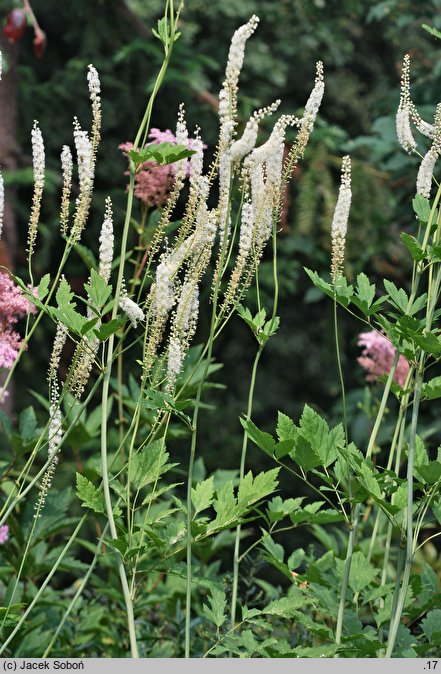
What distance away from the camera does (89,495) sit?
1.66 meters

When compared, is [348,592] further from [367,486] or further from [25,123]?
[25,123]

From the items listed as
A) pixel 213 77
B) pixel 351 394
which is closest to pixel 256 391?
pixel 351 394

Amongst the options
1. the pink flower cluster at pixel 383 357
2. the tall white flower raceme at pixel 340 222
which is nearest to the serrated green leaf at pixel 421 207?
the tall white flower raceme at pixel 340 222

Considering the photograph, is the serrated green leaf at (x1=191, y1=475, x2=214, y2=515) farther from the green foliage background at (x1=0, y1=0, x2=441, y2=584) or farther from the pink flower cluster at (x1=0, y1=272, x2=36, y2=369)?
the green foliage background at (x1=0, y1=0, x2=441, y2=584)

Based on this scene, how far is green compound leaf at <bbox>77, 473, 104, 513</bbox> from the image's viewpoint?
5.40 feet

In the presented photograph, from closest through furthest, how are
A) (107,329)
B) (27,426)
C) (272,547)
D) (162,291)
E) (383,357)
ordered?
(107,329) < (162,291) < (272,547) < (27,426) < (383,357)

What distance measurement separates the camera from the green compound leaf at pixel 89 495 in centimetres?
164

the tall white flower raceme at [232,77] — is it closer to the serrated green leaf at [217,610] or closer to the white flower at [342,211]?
the white flower at [342,211]

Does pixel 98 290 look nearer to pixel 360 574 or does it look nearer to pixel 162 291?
pixel 162 291

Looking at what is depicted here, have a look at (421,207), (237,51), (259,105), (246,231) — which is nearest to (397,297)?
(421,207)

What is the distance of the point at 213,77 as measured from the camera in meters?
5.49

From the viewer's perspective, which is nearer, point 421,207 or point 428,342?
point 428,342

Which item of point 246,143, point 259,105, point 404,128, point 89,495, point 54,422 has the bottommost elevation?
point 89,495

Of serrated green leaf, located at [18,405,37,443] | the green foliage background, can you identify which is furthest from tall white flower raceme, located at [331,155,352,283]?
the green foliage background
